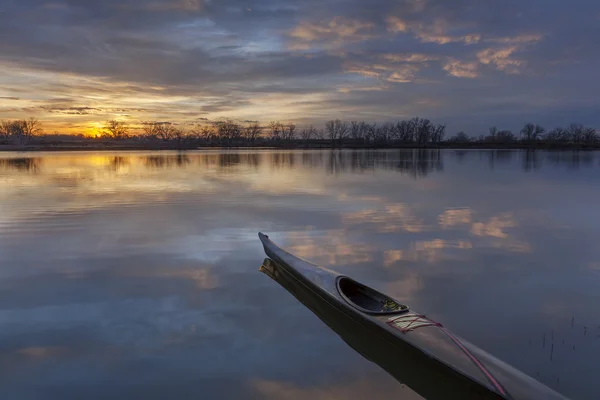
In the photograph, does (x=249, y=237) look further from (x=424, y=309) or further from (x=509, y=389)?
(x=509, y=389)

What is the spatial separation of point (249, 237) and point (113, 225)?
424 cm

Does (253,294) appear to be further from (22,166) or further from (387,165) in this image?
(22,166)

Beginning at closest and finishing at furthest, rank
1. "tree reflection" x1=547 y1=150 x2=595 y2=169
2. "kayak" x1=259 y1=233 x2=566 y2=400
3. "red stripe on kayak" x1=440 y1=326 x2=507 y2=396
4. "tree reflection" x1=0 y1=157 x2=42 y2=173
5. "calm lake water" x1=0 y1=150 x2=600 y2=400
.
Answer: "red stripe on kayak" x1=440 y1=326 x2=507 y2=396
"kayak" x1=259 y1=233 x2=566 y2=400
"calm lake water" x1=0 y1=150 x2=600 y2=400
"tree reflection" x1=0 y1=157 x2=42 y2=173
"tree reflection" x1=547 y1=150 x2=595 y2=169

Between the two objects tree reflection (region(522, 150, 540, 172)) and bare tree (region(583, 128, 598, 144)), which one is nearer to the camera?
tree reflection (region(522, 150, 540, 172))

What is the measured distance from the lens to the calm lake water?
4656 mm

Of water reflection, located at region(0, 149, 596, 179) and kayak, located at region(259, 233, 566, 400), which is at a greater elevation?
water reflection, located at region(0, 149, 596, 179)

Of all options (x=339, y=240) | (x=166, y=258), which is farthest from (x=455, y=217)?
(x=166, y=258)

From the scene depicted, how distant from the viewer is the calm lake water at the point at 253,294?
15.3ft

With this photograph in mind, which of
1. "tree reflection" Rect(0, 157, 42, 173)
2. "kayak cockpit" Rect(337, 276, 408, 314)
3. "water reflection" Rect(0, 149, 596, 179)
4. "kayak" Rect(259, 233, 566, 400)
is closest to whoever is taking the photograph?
"kayak" Rect(259, 233, 566, 400)

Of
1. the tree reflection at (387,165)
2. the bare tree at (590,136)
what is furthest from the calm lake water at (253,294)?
the bare tree at (590,136)

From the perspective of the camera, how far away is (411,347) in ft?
14.7

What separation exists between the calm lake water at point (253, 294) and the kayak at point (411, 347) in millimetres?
188

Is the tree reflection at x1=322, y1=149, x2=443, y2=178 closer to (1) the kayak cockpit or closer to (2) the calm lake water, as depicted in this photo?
(2) the calm lake water

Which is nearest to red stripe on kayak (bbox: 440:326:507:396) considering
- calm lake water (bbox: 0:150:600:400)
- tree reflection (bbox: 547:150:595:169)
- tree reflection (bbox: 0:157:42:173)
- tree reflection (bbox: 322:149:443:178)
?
calm lake water (bbox: 0:150:600:400)
